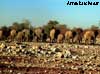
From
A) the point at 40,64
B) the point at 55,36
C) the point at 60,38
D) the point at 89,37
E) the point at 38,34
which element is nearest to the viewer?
the point at 40,64

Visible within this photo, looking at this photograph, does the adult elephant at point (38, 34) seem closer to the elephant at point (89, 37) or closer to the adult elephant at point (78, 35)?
the adult elephant at point (78, 35)

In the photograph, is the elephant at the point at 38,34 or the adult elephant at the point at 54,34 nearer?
the adult elephant at the point at 54,34

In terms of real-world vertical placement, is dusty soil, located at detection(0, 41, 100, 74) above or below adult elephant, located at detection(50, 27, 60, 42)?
above

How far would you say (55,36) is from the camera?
4369cm

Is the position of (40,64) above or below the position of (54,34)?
above

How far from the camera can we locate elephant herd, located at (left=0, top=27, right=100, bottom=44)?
4262cm

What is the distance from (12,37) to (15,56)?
995 inches

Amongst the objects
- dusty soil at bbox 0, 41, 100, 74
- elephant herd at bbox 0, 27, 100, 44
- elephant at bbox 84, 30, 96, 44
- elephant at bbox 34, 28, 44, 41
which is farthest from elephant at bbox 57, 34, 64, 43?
dusty soil at bbox 0, 41, 100, 74

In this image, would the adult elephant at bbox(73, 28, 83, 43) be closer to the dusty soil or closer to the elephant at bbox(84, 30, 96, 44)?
the elephant at bbox(84, 30, 96, 44)

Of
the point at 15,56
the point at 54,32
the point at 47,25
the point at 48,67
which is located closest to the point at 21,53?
the point at 15,56

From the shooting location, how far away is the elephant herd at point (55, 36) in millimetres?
42625

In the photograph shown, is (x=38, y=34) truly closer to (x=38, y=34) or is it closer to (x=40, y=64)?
(x=38, y=34)

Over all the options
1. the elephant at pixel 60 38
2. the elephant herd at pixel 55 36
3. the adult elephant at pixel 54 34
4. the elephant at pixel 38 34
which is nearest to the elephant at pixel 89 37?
the elephant herd at pixel 55 36

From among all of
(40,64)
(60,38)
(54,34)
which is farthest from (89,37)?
(40,64)
